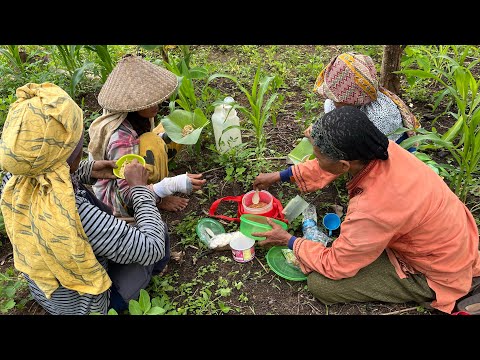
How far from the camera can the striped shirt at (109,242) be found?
1.68 metres

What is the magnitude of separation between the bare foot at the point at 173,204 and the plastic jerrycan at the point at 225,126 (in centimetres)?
48

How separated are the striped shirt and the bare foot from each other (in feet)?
2.01

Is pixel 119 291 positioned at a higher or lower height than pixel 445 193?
lower

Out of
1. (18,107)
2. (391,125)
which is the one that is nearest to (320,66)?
(391,125)

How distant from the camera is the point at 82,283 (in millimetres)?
1739

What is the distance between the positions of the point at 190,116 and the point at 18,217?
127 centimetres

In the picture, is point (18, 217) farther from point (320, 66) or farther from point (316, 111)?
point (320, 66)

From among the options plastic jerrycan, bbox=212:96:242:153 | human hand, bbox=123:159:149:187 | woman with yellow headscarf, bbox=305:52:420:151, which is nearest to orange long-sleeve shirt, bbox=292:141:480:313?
woman with yellow headscarf, bbox=305:52:420:151

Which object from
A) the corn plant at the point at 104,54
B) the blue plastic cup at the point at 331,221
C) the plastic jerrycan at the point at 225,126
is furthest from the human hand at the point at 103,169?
the blue plastic cup at the point at 331,221

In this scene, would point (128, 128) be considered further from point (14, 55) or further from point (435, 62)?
point (435, 62)

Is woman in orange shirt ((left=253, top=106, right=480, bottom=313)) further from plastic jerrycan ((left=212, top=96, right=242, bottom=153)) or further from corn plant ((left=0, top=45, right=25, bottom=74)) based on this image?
corn plant ((left=0, top=45, right=25, bottom=74))

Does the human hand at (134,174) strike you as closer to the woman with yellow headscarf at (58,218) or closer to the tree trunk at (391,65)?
the woman with yellow headscarf at (58,218)

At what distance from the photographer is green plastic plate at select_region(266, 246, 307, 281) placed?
218 centimetres
